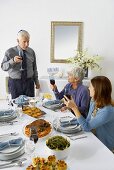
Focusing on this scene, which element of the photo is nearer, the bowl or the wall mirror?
the bowl

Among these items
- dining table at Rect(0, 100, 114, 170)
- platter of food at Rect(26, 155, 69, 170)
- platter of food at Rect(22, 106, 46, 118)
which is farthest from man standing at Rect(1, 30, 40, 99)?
platter of food at Rect(26, 155, 69, 170)

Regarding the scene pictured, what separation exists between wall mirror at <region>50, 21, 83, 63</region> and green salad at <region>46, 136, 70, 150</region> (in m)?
3.20

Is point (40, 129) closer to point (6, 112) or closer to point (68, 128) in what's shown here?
point (68, 128)

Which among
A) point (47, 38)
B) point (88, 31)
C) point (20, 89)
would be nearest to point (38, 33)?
point (47, 38)

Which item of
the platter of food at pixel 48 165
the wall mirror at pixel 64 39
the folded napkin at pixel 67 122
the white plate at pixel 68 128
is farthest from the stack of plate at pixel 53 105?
the wall mirror at pixel 64 39

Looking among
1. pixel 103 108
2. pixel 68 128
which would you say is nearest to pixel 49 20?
pixel 103 108

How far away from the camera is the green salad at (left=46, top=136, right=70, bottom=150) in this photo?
1512 millimetres

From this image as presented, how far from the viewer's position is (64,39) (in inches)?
182

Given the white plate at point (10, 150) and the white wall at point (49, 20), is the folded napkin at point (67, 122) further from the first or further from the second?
the white wall at point (49, 20)

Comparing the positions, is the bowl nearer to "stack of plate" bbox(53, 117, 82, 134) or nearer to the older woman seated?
"stack of plate" bbox(53, 117, 82, 134)

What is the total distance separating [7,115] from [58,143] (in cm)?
80

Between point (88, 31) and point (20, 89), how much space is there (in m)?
1.94

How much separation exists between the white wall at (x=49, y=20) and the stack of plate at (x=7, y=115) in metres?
2.50

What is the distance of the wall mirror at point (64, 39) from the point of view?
4.53 metres
